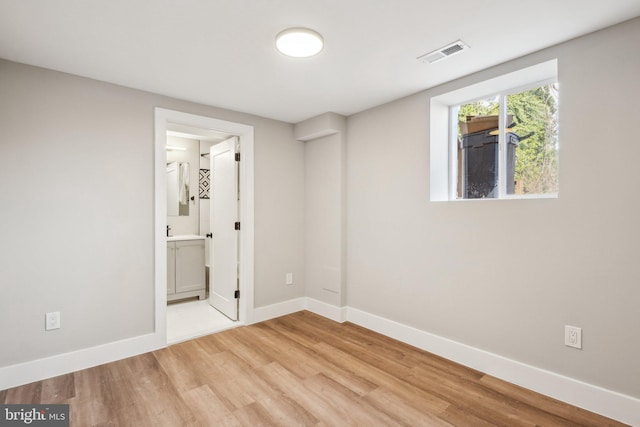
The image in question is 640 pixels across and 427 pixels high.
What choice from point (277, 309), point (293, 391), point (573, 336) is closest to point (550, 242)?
point (573, 336)

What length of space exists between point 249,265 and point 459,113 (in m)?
2.69

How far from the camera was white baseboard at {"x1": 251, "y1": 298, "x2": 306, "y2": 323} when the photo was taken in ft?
11.8

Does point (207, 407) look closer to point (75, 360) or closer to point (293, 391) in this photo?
point (293, 391)

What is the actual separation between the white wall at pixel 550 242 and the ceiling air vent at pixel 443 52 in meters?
0.46

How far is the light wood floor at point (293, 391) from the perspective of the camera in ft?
6.25

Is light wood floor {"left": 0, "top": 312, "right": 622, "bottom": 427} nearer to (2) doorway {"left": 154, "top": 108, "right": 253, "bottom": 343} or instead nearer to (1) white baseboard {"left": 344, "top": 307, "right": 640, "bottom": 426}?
(1) white baseboard {"left": 344, "top": 307, "right": 640, "bottom": 426}

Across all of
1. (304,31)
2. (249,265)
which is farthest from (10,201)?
(304,31)

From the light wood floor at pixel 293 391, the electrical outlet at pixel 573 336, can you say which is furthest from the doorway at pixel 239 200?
the electrical outlet at pixel 573 336

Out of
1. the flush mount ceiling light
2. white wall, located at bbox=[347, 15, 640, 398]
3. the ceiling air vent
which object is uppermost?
the ceiling air vent

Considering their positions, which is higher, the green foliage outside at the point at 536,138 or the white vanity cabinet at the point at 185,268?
the green foliage outside at the point at 536,138

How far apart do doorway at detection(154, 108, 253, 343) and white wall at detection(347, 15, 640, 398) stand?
1538 millimetres

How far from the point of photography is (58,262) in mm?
2439

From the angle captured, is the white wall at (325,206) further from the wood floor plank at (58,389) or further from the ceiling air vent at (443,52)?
the wood floor plank at (58,389)

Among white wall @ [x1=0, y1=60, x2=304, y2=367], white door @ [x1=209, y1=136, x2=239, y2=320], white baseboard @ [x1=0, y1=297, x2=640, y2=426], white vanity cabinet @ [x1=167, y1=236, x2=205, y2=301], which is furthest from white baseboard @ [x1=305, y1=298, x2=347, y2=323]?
white wall @ [x1=0, y1=60, x2=304, y2=367]
